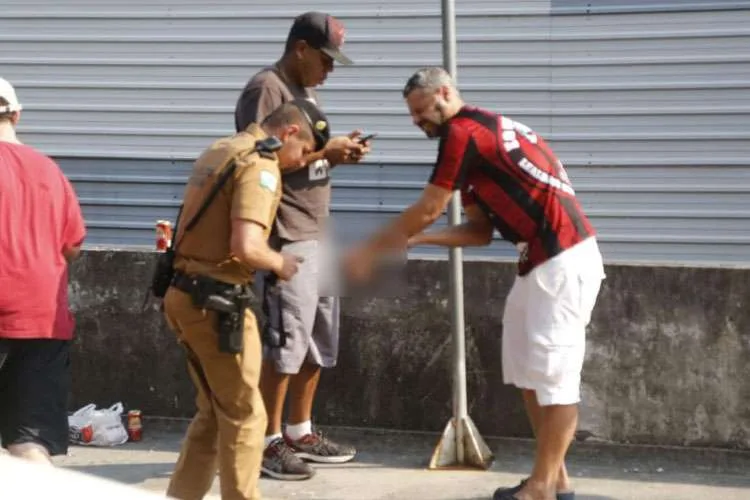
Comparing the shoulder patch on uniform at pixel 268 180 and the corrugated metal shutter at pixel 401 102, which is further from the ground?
the shoulder patch on uniform at pixel 268 180

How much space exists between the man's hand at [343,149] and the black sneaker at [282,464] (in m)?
1.31

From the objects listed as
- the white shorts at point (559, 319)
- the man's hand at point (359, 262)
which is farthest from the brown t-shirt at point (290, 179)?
the white shorts at point (559, 319)

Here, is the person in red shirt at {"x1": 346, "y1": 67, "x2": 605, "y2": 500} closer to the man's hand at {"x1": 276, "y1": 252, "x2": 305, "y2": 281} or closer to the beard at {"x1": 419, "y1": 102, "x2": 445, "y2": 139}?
the beard at {"x1": 419, "y1": 102, "x2": 445, "y2": 139}

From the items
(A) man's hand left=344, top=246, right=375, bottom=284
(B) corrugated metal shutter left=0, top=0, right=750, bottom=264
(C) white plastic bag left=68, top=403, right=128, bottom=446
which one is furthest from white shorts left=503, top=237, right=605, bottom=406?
(B) corrugated metal shutter left=0, top=0, right=750, bottom=264

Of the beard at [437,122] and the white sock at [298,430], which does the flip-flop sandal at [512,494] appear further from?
the beard at [437,122]

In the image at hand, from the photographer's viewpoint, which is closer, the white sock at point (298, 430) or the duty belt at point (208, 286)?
the duty belt at point (208, 286)

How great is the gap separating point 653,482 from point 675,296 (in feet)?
2.87

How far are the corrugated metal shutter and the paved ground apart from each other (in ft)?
8.68

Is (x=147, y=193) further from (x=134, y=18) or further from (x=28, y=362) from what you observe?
(x=28, y=362)

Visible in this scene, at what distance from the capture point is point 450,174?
638cm

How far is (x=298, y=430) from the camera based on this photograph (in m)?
7.39

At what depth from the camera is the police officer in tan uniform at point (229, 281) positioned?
5.83 meters

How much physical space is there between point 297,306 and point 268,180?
135 cm

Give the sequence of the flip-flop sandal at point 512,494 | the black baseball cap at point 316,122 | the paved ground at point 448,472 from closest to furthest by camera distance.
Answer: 1. the black baseball cap at point 316,122
2. the flip-flop sandal at point 512,494
3. the paved ground at point 448,472
